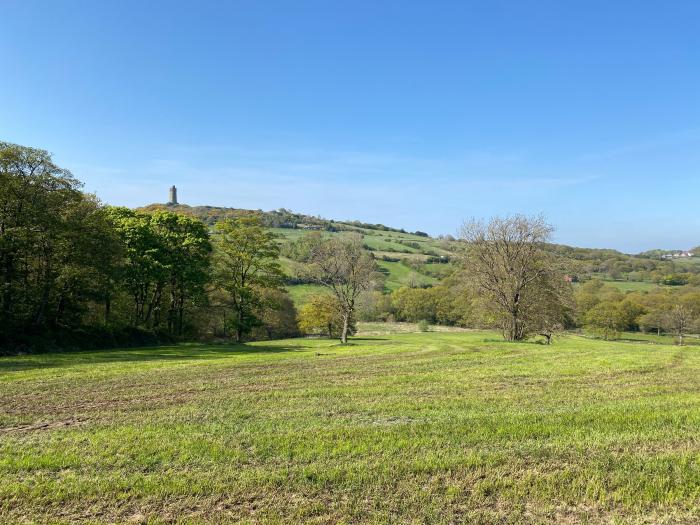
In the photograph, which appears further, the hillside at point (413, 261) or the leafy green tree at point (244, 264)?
the hillside at point (413, 261)

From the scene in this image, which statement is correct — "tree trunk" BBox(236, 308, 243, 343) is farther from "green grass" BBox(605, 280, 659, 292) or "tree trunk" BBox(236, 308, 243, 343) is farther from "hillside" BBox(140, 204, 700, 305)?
"green grass" BBox(605, 280, 659, 292)

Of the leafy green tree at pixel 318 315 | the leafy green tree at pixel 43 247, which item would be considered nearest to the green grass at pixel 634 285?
the leafy green tree at pixel 318 315

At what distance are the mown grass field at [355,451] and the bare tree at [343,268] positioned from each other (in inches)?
1007

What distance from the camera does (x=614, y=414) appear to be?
394 inches

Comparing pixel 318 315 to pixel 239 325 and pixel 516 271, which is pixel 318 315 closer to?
pixel 239 325

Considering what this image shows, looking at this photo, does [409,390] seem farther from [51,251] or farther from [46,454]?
[51,251]

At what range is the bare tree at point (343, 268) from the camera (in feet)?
132

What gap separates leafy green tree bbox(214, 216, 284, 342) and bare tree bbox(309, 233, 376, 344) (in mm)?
7027

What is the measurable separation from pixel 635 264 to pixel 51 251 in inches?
6156

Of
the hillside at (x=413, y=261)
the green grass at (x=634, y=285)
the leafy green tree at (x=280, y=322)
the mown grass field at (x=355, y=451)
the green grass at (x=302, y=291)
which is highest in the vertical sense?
the hillside at (x=413, y=261)

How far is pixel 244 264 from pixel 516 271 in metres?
26.9

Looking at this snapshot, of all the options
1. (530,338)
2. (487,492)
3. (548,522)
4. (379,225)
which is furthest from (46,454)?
(379,225)

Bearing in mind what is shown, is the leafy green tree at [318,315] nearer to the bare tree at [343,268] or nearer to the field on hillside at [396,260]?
the field on hillside at [396,260]

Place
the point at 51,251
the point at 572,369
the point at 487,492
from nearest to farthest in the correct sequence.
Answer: the point at 487,492
the point at 572,369
the point at 51,251
